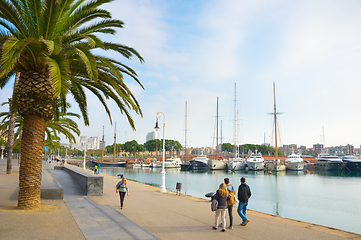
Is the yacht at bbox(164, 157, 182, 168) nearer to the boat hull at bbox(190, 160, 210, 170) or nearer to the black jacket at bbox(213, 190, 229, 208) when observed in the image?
the boat hull at bbox(190, 160, 210, 170)

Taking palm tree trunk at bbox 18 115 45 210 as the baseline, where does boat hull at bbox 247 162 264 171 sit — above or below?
below

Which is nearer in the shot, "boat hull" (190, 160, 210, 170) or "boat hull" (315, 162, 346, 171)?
"boat hull" (315, 162, 346, 171)

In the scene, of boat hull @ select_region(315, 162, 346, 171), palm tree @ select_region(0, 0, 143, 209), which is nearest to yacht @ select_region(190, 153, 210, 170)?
boat hull @ select_region(315, 162, 346, 171)

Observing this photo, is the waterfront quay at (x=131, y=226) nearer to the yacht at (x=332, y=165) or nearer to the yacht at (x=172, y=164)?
the yacht at (x=172, y=164)

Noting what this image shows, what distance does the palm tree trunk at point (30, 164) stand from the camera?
882cm

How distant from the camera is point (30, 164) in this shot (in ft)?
29.1

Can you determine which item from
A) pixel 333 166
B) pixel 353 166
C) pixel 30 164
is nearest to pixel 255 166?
pixel 333 166

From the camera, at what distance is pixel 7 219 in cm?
743

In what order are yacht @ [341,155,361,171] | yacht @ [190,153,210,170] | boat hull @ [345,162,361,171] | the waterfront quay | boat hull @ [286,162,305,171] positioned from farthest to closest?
1. yacht @ [190,153,210,170]
2. boat hull @ [345,162,361,171]
3. yacht @ [341,155,361,171]
4. boat hull @ [286,162,305,171]
5. the waterfront quay

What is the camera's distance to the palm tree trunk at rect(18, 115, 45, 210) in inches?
347

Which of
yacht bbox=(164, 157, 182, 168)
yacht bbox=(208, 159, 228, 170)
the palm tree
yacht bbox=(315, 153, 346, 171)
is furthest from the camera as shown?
yacht bbox=(164, 157, 182, 168)

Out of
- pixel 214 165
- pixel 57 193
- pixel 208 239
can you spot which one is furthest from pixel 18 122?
pixel 214 165

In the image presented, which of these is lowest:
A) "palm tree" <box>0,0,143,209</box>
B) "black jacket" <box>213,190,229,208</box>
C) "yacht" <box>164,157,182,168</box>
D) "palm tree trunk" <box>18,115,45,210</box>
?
"yacht" <box>164,157,182,168</box>

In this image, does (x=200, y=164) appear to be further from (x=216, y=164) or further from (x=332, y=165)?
(x=332, y=165)
